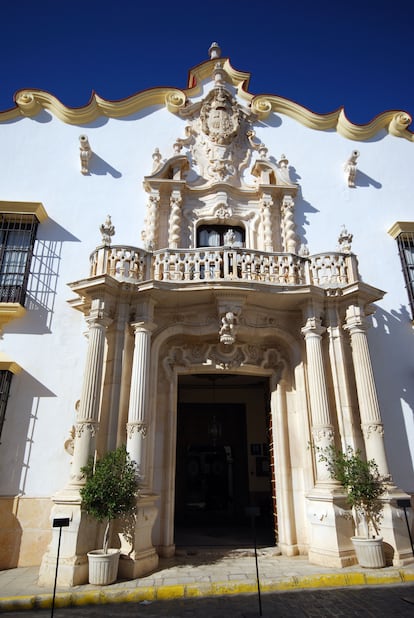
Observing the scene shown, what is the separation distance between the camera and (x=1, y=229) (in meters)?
10.7

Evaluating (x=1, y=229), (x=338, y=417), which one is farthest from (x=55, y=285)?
(x=338, y=417)

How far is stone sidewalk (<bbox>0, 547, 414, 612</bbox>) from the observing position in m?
5.73

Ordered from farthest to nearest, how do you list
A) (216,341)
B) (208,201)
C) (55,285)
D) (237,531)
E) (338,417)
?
(208,201) < (237,531) < (55,285) < (216,341) < (338,417)

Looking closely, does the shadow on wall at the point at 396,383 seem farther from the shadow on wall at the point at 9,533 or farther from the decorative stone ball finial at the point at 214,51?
the decorative stone ball finial at the point at 214,51

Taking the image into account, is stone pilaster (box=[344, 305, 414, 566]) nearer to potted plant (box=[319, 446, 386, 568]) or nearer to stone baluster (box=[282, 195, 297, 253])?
potted plant (box=[319, 446, 386, 568])

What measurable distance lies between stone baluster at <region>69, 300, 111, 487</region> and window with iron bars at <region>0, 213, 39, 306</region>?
9.04ft

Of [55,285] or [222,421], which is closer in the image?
[55,285]

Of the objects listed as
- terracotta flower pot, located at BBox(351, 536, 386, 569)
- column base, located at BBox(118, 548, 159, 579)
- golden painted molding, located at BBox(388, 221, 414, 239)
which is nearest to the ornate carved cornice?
column base, located at BBox(118, 548, 159, 579)

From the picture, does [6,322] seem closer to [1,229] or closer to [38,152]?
[1,229]

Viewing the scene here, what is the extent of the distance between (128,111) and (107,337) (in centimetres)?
768

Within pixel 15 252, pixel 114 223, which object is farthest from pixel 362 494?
pixel 15 252

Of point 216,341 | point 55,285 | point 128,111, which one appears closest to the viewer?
point 216,341

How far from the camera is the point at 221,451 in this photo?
14.5 meters

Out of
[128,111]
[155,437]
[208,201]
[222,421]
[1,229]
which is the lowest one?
[155,437]
